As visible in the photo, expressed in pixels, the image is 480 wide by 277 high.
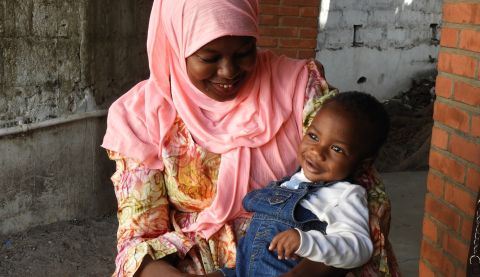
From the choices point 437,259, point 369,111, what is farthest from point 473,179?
point 369,111

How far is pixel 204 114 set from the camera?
7.72ft

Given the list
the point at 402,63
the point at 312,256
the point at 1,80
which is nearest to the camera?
the point at 312,256

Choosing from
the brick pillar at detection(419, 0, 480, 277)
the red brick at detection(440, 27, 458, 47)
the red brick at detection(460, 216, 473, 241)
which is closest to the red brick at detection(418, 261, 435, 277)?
the brick pillar at detection(419, 0, 480, 277)

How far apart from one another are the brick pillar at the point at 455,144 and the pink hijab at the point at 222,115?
3.19 feet

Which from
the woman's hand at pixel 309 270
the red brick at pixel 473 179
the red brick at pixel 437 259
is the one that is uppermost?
the red brick at pixel 473 179

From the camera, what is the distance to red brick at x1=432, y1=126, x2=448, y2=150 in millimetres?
3117

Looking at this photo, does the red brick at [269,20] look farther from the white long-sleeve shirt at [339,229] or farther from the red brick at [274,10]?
the white long-sleeve shirt at [339,229]

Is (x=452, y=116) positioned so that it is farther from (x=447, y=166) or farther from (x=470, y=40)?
(x=470, y=40)

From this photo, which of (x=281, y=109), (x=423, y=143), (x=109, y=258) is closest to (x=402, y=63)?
(x=423, y=143)

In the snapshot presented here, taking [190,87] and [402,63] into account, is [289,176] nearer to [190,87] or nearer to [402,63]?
[190,87]

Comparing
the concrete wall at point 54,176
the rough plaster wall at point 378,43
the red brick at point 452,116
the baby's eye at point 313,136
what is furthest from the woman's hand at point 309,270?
the rough plaster wall at point 378,43

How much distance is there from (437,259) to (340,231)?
1.59 m

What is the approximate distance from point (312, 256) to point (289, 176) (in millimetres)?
440

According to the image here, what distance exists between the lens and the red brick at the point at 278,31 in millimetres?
6391
